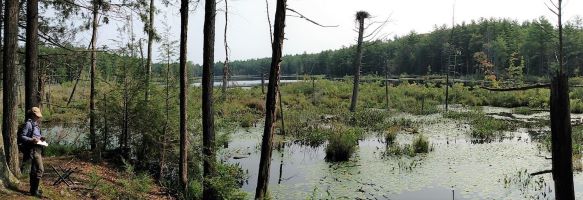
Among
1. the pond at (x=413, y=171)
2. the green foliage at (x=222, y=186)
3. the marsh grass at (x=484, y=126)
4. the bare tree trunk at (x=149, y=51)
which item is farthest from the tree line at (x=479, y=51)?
the green foliage at (x=222, y=186)

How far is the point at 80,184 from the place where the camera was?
9.62 metres

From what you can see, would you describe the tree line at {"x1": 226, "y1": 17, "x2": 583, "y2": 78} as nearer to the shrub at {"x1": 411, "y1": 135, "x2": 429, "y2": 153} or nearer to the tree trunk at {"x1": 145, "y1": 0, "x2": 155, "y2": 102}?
the shrub at {"x1": 411, "y1": 135, "x2": 429, "y2": 153}

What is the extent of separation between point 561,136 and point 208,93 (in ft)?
21.9

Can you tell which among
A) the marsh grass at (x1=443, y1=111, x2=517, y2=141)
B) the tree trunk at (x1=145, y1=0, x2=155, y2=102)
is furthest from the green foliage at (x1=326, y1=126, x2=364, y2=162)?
the marsh grass at (x1=443, y1=111, x2=517, y2=141)

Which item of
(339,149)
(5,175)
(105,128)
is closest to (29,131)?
(5,175)

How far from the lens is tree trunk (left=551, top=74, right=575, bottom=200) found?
466cm

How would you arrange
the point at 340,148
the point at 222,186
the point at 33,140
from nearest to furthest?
the point at 33,140, the point at 222,186, the point at 340,148

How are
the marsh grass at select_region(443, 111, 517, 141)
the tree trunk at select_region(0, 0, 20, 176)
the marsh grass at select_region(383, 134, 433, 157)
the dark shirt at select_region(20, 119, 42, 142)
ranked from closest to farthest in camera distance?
the dark shirt at select_region(20, 119, 42, 142) < the tree trunk at select_region(0, 0, 20, 176) < the marsh grass at select_region(383, 134, 433, 157) < the marsh grass at select_region(443, 111, 517, 141)

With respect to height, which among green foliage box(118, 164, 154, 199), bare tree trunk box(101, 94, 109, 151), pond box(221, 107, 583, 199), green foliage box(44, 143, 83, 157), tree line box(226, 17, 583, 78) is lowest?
pond box(221, 107, 583, 199)

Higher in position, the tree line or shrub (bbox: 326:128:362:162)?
the tree line

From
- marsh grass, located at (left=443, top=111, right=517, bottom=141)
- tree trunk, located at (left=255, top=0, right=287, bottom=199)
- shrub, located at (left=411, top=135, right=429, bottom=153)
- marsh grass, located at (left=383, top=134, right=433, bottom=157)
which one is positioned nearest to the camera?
tree trunk, located at (left=255, top=0, right=287, bottom=199)

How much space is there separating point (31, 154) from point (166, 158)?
4.75 m

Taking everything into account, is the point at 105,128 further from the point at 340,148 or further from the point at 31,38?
the point at 340,148

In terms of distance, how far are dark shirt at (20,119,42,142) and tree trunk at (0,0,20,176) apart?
66.3 inches
